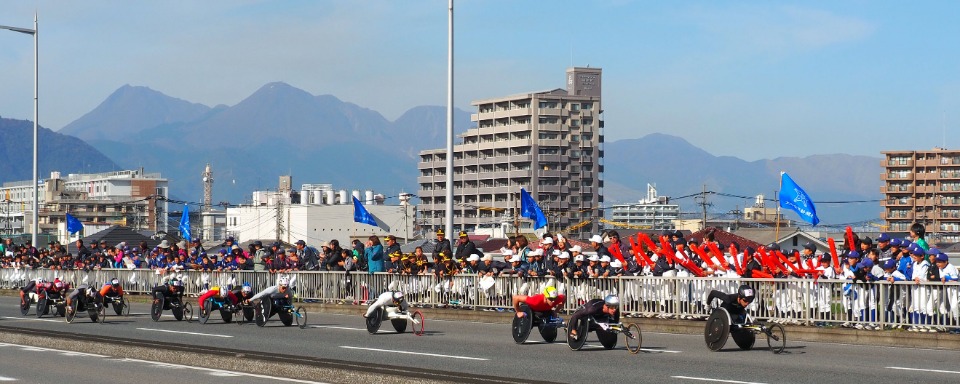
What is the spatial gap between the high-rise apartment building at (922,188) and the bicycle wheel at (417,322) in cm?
A: 14466

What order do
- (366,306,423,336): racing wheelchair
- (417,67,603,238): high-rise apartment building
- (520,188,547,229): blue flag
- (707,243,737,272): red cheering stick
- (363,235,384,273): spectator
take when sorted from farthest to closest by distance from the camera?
(417,67,603,238): high-rise apartment building
(520,188,547,229): blue flag
(363,235,384,273): spectator
(707,243,737,272): red cheering stick
(366,306,423,336): racing wheelchair

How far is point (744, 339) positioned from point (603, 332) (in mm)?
1997

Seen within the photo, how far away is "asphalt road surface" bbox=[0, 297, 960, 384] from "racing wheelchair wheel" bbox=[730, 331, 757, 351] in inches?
4.9

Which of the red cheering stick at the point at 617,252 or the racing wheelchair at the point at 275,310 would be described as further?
the red cheering stick at the point at 617,252

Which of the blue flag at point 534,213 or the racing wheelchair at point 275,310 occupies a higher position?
the blue flag at point 534,213

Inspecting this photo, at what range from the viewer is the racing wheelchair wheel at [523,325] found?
1925 centimetres

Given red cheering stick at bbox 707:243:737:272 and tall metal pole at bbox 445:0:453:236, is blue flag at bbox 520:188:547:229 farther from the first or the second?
red cheering stick at bbox 707:243:737:272

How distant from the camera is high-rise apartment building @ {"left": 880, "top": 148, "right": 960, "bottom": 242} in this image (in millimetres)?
157875

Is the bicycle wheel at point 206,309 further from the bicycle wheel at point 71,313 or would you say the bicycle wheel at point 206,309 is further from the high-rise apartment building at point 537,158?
the high-rise apartment building at point 537,158

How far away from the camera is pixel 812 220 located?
90.7 ft

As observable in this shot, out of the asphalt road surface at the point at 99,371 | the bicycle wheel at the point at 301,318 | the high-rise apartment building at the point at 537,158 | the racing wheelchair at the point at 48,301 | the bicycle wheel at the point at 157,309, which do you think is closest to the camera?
the asphalt road surface at the point at 99,371

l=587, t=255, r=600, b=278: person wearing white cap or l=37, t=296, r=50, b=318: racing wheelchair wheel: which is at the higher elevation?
l=587, t=255, r=600, b=278: person wearing white cap

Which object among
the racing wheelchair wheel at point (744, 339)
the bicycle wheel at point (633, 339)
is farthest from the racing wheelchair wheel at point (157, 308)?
the racing wheelchair wheel at point (744, 339)

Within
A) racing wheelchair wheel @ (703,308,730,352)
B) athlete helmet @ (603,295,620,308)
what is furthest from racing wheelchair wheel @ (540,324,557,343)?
racing wheelchair wheel @ (703,308,730,352)
